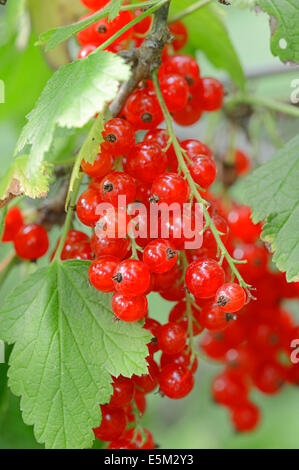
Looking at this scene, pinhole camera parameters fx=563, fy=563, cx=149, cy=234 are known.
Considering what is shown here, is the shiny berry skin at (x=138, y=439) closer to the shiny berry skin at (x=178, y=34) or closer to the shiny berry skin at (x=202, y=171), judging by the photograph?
the shiny berry skin at (x=202, y=171)

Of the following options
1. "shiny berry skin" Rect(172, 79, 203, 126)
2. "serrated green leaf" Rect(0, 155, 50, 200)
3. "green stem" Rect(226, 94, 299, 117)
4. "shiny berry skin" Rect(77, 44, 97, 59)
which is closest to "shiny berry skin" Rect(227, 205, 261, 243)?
"green stem" Rect(226, 94, 299, 117)

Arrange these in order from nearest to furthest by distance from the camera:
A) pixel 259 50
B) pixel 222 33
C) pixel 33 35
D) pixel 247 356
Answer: pixel 222 33, pixel 33 35, pixel 247 356, pixel 259 50

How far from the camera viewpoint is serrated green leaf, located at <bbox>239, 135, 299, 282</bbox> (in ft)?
3.00

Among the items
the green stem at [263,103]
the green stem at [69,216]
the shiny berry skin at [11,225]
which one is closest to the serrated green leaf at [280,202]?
the green stem at [69,216]

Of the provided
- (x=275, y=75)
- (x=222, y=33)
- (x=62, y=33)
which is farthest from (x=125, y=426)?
(x=275, y=75)

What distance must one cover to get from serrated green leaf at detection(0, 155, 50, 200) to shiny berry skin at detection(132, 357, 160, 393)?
0.34 m

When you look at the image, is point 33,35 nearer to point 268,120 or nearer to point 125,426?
point 268,120

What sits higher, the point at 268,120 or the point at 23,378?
the point at 23,378

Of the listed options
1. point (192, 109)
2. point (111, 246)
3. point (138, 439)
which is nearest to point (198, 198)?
point (111, 246)

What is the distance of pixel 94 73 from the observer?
2.58 feet

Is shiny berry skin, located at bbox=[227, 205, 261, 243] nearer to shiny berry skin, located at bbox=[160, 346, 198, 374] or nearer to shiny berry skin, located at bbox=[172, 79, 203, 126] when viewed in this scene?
→ shiny berry skin, located at bbox=[172, 79, 203, 126]

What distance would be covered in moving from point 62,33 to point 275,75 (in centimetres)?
101

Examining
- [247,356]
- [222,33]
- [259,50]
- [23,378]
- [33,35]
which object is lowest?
[247,356]

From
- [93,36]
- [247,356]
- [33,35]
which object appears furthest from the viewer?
[247,356]
